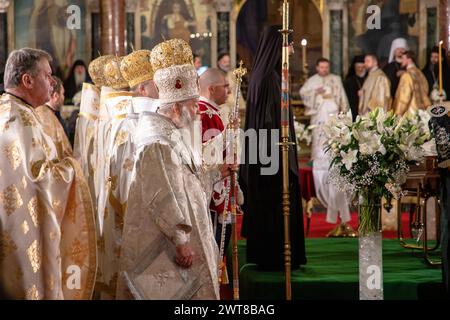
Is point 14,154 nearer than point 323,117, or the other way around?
point 14,154

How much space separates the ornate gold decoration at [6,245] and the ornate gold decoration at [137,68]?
2.09 meters

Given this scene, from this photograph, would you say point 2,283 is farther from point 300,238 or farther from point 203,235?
point 300,238

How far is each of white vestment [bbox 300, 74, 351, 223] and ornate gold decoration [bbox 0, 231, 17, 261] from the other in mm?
6484

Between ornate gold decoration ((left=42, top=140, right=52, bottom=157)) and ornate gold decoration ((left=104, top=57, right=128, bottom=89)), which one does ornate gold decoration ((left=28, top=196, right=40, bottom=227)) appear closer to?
ornate gold decoration ((left=42, top=140, right=52, bottom=157))

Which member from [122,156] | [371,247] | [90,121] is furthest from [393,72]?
[122,156]

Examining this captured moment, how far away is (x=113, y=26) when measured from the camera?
1476 centimetres

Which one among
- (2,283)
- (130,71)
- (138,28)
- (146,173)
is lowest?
(2,283)

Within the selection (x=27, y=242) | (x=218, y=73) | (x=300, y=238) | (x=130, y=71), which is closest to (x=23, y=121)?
(x=27, y=242)

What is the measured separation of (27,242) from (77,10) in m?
11.4

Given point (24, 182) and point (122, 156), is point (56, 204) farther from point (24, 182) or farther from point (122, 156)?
point (122, 156)

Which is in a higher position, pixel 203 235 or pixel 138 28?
pixel 138 28

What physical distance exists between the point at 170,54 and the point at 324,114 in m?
8.85

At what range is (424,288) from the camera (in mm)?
7129

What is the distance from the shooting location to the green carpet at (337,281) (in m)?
7.14
